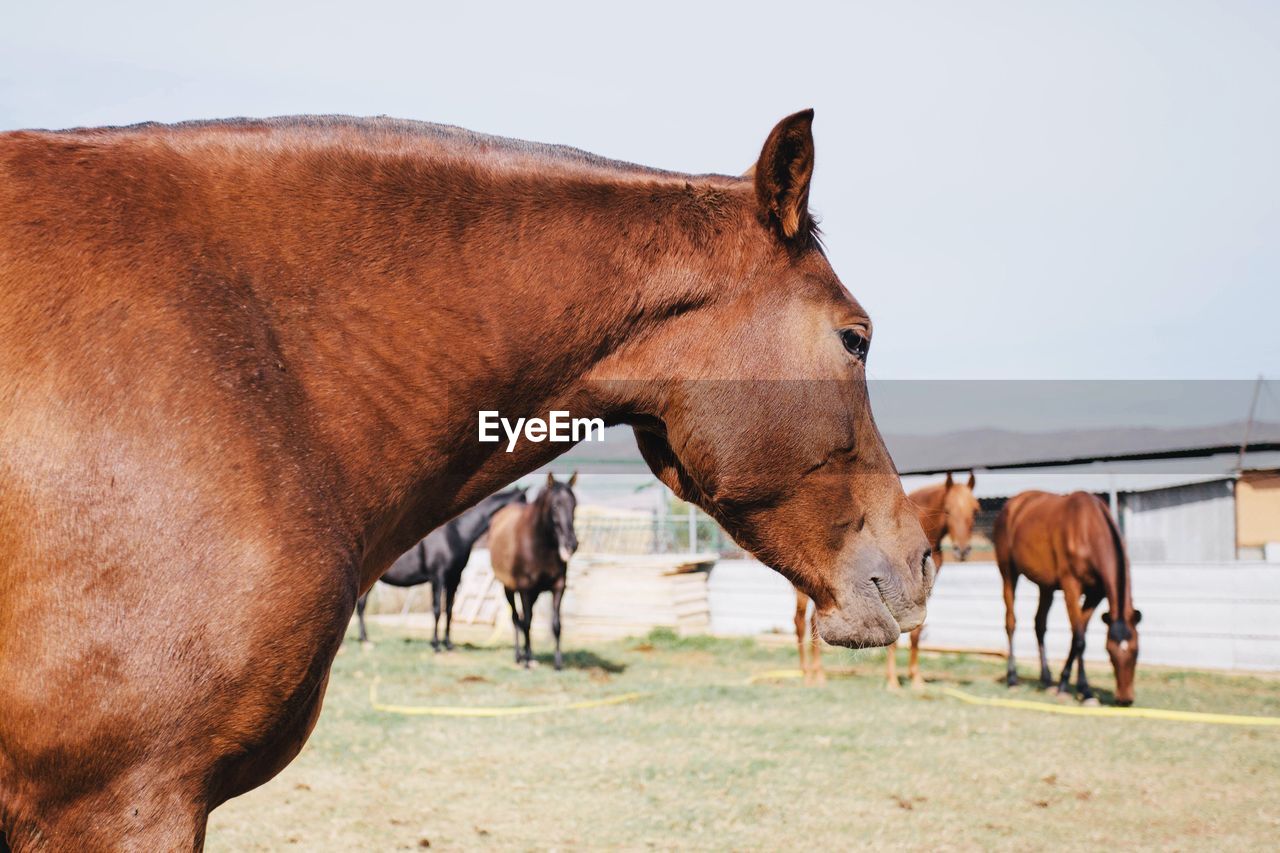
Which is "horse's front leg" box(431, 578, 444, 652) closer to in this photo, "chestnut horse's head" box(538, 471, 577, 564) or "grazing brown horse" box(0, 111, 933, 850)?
"chestnut horse's head" box(538, 471, 577, 564)

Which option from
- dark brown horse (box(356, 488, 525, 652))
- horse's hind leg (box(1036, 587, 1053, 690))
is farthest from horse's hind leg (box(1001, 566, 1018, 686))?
dark brown horse (box(356, 488, 525, 652))

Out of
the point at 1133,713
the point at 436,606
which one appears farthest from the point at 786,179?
the point at 436,606

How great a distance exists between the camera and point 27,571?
1.48 metres

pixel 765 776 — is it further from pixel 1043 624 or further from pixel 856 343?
pixel 1043 624

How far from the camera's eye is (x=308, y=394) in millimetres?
1784

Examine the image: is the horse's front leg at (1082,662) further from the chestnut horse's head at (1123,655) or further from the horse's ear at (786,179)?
the horse's ear at (786,179)

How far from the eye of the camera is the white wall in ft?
42.7

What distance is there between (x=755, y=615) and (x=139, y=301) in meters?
17.2

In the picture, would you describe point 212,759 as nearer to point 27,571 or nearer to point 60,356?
point 27,571

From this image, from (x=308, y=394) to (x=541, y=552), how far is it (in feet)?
42.4

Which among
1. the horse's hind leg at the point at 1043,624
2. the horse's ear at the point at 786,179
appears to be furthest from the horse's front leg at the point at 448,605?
the horse's ear at the point at 786,179

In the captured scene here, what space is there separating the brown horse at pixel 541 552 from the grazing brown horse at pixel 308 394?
39.3 feet

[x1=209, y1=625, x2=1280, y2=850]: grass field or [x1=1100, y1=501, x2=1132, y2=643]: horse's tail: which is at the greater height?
[x1=1100, y1=501, x2=1132, y2=643]: horse's tail

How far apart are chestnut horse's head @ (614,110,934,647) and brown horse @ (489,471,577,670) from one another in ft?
39.2
